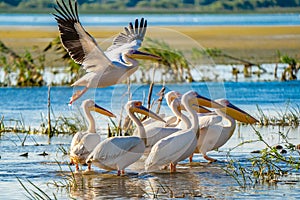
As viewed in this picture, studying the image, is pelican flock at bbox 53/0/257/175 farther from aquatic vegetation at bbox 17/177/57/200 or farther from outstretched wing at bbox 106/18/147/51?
aquatic vegetation at bbox 17/177/57/200

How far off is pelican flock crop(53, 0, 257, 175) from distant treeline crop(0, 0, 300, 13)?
45.7 meters

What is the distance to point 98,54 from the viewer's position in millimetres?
9461

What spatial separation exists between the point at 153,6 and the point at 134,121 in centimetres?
5266

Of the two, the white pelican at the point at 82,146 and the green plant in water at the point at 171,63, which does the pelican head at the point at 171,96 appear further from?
the green plant in water at the point at 171,63

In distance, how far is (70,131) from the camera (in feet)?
34.0

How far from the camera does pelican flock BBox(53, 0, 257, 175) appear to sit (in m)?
8.12

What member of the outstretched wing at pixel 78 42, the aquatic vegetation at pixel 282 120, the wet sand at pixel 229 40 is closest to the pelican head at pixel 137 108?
the outstretched wing at pixel 78 42

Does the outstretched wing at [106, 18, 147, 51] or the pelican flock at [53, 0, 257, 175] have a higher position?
the outstretched wing at [106, 18, 147, 51]

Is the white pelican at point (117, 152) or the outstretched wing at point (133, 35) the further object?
the outstretched wing at point (133, 35)

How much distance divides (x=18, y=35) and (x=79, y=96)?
22442 millimetres

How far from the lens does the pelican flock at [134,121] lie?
26.6 ft

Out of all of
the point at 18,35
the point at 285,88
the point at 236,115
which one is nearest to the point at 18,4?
the point at 18,35

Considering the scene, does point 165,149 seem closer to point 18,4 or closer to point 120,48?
point 120,48

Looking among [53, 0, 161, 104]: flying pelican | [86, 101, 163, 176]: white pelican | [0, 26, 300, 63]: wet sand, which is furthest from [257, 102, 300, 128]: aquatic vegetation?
[0, 26, 300, 63]: wet sand
